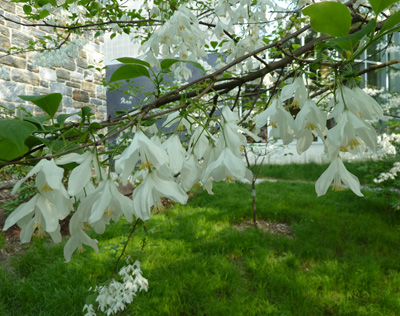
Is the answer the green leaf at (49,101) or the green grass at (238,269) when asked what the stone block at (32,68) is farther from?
the green leaf at (49,101)

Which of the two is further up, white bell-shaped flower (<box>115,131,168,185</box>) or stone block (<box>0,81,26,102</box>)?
stone block (<box>0,81,26,102</box>)

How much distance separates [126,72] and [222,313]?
6.24ft

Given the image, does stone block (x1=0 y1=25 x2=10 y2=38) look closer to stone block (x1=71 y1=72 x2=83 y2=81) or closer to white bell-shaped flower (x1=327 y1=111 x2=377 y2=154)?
stone block (x1=71 y1=72 x2=83 y2=81)

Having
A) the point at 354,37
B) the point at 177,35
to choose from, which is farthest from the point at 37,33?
the point at 354,37

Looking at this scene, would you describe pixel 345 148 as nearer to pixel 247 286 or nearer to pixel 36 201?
pixel 36 201

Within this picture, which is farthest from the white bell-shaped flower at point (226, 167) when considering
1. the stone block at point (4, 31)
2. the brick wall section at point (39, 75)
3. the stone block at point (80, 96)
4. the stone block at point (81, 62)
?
the stone block at point (81, 62)

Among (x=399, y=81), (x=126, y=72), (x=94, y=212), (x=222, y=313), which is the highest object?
(x=399, y=81)

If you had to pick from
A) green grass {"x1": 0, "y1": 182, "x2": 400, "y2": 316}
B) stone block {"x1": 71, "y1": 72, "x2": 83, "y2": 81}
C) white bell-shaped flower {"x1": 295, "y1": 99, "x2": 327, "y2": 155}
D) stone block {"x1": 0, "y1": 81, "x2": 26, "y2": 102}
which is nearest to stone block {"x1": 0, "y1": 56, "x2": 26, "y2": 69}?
stone block {"x1": 0, "y1": 81, "x2": 26, "y2": 102}

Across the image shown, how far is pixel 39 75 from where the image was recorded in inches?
180

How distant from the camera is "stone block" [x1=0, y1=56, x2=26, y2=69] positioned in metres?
4.05

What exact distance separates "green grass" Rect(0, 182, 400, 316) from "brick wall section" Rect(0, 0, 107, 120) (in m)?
2.39

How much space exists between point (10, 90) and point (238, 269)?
3.84 meters

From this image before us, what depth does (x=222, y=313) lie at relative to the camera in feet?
6.62

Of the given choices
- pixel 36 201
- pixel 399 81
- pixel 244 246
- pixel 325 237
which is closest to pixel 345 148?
pixel 36 201
